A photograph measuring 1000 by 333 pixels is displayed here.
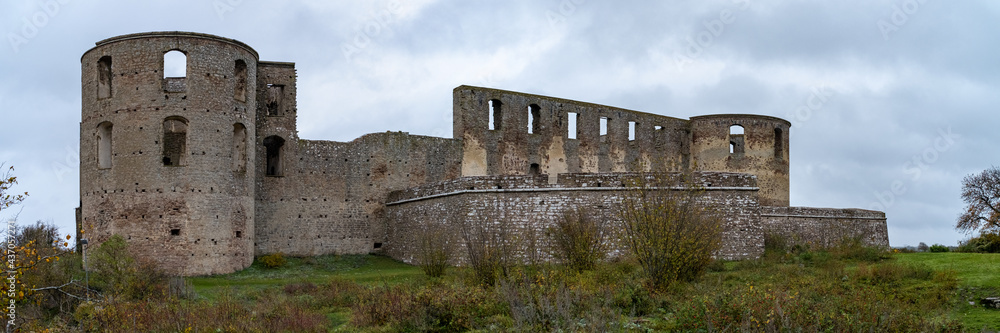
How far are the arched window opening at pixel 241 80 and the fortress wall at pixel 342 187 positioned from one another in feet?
10.4

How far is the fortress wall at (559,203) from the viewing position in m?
23.5

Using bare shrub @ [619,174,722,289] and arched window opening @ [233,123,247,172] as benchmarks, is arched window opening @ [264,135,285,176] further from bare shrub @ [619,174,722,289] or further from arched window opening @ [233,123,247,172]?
bare shrub @ [619,174,722,289]

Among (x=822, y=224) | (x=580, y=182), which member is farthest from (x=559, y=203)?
(x=822, y=224)

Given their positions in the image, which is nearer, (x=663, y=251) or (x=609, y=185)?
(x=663, y=251)

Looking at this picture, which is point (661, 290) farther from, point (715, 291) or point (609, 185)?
point (609, 185)

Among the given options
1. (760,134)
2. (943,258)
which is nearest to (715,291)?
(943,258)

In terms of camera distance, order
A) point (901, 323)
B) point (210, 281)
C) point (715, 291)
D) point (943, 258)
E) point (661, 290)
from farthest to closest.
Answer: point (210, 281) < point (943, 258) < point (661, 290) < point (715, 291) < point (901, 323)

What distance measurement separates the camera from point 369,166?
30.0 metres

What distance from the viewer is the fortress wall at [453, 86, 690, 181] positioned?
104 ft

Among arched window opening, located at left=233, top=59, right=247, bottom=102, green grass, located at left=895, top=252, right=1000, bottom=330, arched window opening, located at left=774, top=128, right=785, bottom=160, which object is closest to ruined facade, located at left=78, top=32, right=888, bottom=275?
arched window opening, located at left=233, top=59, right=247, bottom=102

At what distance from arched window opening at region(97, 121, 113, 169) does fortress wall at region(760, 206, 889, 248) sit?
71.0 ft

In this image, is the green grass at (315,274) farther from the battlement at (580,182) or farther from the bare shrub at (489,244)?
the battlement at (580,182)

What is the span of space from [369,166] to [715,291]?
18027 mm

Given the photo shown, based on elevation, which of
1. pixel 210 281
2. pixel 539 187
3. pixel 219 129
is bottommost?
pixel 210 281
